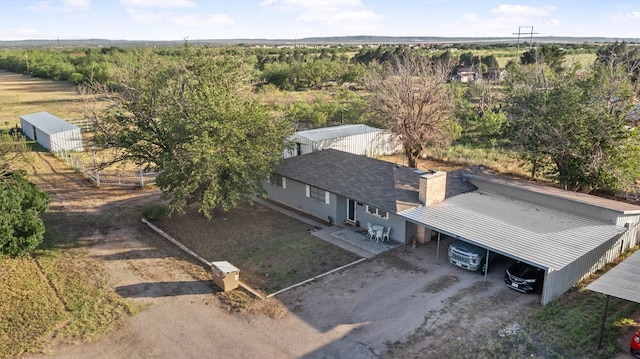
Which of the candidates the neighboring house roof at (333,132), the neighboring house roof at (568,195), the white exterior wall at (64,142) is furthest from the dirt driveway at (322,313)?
the white exterior wall at (64,142)

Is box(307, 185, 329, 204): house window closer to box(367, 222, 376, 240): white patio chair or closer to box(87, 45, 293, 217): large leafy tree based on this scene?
box(87, 45, 293, 217): large leafy tree

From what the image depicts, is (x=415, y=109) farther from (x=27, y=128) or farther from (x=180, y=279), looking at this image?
(x=27, y=128)

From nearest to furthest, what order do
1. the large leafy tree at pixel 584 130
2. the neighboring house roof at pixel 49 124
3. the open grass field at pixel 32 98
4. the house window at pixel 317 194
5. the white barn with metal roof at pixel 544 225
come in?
the white barn with metal roof at pixel 544 225 → the large leafy tree at pixel 584 130 → the house window at pixel 317 194 → the neighboring house roof at pixel 49 124 → the open grass field at pixel 32 98

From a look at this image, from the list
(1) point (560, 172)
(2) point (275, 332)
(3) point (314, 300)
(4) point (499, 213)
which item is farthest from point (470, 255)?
(1) point (560, 172)

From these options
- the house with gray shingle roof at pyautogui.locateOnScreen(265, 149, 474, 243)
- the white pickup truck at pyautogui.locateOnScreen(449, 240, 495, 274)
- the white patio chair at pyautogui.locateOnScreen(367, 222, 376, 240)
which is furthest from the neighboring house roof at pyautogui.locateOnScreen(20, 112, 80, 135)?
the white pickup truck at pyautogui.locateOnScreen(449, 240, 495, 274)

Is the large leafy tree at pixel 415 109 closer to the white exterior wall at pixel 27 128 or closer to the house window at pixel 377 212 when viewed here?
the house window at pixel 377 212

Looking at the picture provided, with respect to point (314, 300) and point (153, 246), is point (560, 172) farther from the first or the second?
point (153, 246)
